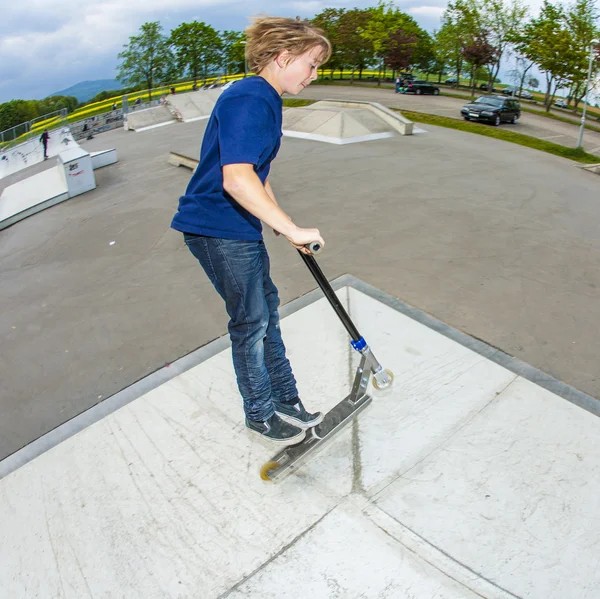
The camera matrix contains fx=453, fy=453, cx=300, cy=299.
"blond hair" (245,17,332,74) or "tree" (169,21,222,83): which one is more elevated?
"tree" (169,21,222,83)

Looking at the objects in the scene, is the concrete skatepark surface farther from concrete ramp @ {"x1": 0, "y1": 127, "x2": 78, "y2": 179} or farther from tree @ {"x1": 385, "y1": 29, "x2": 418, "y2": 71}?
tree @ {"x1": 385, "y1": 29, "x2": 418, "y2": 71}

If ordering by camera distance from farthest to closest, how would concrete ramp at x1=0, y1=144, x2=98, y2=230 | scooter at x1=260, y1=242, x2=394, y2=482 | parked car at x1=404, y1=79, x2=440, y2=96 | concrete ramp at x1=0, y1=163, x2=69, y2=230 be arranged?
parked car at x1=404, y1=79, x2=440, y2=96 < concrete ramp at x1=0, y1=144, x2=98, y2=230 < concrete ramp at x1=0, y1=163, x2=69, y2=230 < scooter at x1=260, y1=242, x2=394, y2=482

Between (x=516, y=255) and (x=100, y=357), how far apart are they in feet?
15.6

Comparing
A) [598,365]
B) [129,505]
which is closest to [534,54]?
→ [598,365]

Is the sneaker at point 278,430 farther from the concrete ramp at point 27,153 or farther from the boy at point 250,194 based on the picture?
the concrete ramp at point 27,153

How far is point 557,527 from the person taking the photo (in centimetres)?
228

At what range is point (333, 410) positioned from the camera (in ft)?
9.21

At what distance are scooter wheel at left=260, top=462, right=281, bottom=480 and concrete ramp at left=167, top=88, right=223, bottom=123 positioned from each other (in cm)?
2390

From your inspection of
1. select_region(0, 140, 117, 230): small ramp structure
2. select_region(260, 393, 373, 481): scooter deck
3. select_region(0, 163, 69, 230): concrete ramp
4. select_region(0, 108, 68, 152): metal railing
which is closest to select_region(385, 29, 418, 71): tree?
select_region(0, 108, 68, 152): metal railing

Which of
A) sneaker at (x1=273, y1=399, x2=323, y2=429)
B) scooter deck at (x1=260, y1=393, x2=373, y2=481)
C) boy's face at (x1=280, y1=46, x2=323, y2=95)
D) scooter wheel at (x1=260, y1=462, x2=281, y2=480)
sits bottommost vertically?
scooter wheel at (x1=260, y1=462, x2=281, y2=480)

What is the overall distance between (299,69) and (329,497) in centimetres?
219

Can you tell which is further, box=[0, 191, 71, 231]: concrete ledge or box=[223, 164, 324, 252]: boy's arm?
box=[0, 191, 71, 231]: concrete ledge

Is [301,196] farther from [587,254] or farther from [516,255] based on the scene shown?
[587,254]

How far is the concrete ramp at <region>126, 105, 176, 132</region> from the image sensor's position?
24609 millimetres
